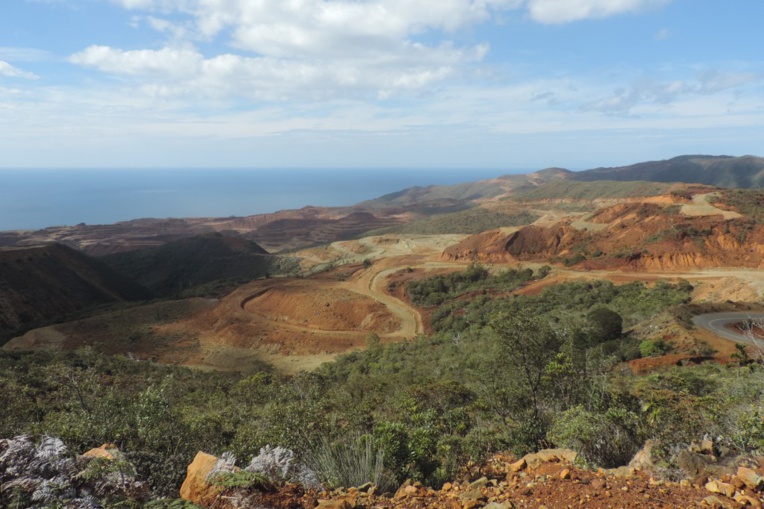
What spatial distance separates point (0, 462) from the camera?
5301 mm

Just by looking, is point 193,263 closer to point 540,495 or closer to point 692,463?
point 540,495

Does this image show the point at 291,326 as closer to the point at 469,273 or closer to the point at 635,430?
the point at 469,273

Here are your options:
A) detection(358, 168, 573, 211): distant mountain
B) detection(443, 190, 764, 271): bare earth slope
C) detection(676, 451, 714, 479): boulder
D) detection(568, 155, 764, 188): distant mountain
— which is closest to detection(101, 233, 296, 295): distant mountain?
detection(443, 190, 764, 271): bare earth slope

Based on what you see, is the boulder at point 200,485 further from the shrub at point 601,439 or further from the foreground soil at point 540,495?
the shrub at point 601,439

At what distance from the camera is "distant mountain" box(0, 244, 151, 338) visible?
38125 millimetres

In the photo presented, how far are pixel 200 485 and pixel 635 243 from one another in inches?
1810

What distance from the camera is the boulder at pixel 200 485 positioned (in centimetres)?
523

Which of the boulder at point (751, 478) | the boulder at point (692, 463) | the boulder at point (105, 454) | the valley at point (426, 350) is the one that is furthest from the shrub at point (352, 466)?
the boulder at point (751, 478)

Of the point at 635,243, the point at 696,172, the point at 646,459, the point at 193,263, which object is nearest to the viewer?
the point at 646,459

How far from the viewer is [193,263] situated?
71.2m

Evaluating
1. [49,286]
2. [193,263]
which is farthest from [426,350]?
Result: [193,263]

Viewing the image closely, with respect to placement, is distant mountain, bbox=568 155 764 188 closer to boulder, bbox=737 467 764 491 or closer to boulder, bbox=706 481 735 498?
boulder, bbox=737 467 764 491

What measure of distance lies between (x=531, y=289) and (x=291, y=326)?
66.5 feet

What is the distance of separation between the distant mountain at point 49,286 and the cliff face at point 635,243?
43.1 m
